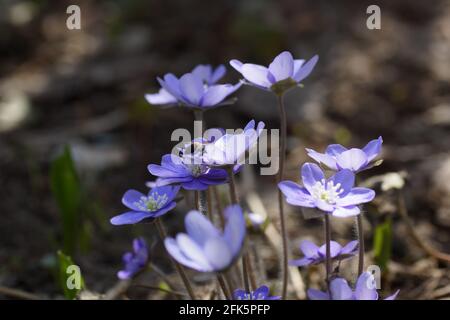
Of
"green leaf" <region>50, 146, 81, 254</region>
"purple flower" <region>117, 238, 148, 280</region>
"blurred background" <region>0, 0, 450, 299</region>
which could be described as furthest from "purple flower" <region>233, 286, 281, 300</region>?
"green leaf" <region>50, 146, 81, 254</region>

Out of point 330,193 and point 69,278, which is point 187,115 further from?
point 330,193

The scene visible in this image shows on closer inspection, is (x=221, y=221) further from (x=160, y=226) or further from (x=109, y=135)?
(x=109, y=135)

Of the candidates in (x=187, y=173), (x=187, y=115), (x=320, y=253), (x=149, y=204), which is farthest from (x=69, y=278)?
(x=187, y=115)

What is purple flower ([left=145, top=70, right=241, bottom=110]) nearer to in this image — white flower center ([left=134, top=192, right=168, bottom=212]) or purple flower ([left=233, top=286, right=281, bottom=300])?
white flower center ([left=134, top=192, right=168, bottom=212])

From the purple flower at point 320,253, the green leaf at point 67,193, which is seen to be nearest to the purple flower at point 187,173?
the purple flower at point 320,253

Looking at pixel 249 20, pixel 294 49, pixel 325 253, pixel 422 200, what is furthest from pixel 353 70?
pixel 325 253

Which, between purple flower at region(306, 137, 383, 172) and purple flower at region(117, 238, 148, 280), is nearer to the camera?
purple flower at region(306, 137, 383, 172)

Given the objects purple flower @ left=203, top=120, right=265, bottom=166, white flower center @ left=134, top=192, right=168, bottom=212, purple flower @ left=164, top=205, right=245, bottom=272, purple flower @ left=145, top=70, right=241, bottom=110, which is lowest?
purple flower @ left=164, top=205, right=245, bottom=272
